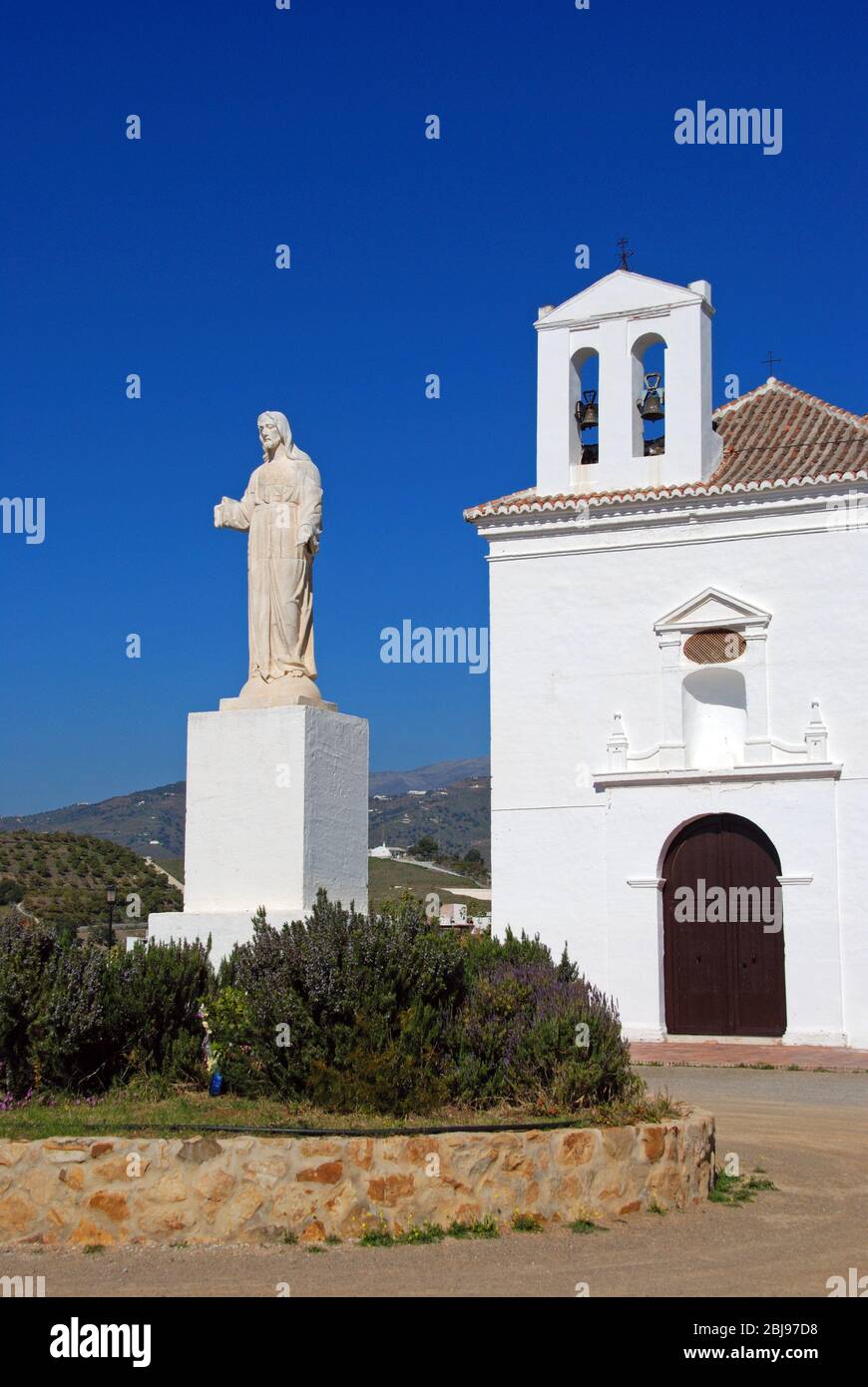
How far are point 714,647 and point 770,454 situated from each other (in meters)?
3.12

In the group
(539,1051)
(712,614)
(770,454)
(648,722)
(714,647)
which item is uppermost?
(770,454)

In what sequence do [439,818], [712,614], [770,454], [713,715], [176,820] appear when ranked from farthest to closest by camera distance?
1. [439,818]
2. [176,820]
3. [770,454]
4. [713,715]
5. [712,614]

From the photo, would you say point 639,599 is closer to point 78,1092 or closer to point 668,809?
point 668,809

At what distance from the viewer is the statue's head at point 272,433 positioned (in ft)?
38.8

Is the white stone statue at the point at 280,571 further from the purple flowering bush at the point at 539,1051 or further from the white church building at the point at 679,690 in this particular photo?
the white church building at the point at 679,690

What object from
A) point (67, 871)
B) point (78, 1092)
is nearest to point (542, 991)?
point (78, 1092)

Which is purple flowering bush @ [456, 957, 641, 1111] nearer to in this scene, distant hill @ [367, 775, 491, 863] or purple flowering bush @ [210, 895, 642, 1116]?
purple flowering bush @ [210, 895, 642, 1116]

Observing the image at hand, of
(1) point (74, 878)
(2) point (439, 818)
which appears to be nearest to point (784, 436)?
(1) point (74, 878)

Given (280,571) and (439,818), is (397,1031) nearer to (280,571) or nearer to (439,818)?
(280,571)

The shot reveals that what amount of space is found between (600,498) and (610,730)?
3239mm

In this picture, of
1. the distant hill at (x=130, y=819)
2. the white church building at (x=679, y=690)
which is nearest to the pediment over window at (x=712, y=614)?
the white church building at (x=679, y=690)

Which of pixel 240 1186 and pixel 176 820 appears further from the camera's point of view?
pixel 176 820

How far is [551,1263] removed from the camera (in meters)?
7.22

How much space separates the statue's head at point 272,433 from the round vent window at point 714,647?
32.5ft
